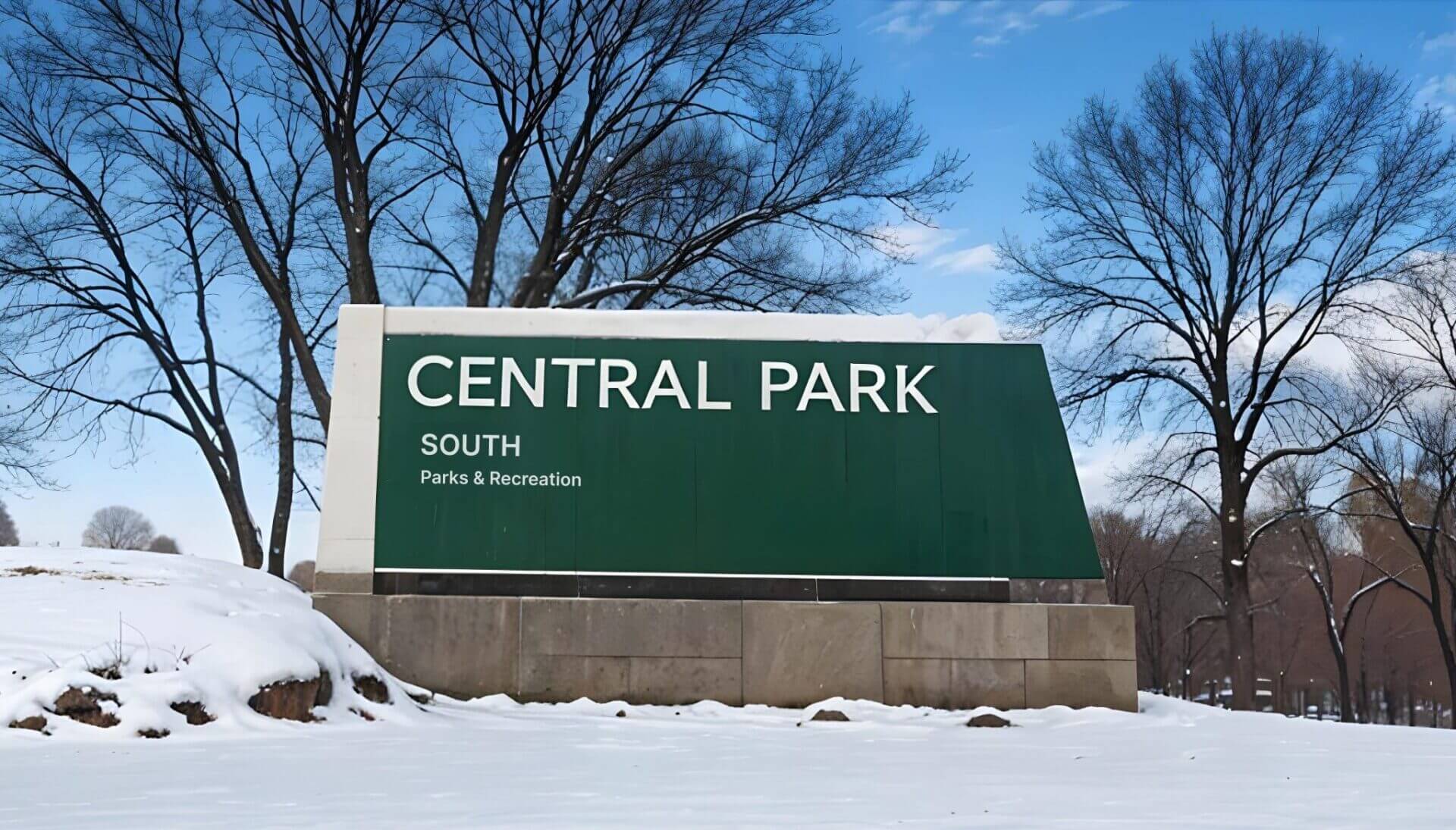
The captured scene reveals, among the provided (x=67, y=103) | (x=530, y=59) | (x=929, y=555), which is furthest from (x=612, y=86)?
(x=929, y=555)

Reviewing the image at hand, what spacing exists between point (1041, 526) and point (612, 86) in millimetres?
14635

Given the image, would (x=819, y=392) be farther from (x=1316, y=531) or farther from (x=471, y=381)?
(x=1316, y=531)

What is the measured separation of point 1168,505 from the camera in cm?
2950

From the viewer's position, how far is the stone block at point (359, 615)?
1222 centimetres

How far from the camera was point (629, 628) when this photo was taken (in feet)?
40.3

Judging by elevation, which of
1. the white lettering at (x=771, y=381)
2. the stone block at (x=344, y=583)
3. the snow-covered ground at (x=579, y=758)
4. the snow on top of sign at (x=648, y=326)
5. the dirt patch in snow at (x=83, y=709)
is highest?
the snow on top of sign at (x=648, y=326)

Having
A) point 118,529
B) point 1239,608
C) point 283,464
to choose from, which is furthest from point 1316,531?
point 118,529

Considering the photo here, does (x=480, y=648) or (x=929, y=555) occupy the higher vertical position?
(x=929, y=555)

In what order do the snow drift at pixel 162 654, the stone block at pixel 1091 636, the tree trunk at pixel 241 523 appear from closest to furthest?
the snow drift at pixel 162 654
the stone block at pixel 1091 636
the tree trunk at pixel 241 523

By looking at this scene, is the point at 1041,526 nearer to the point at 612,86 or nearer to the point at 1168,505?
the point at 612,86

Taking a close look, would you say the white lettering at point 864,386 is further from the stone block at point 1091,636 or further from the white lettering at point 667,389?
the stone block at point 1091,636

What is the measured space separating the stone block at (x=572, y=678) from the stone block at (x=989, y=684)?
322 centimetres

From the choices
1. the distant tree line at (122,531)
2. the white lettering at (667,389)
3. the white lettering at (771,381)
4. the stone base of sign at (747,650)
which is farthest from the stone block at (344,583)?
the distant tree line at (122,531)

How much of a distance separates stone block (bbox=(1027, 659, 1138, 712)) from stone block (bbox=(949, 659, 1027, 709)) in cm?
10
